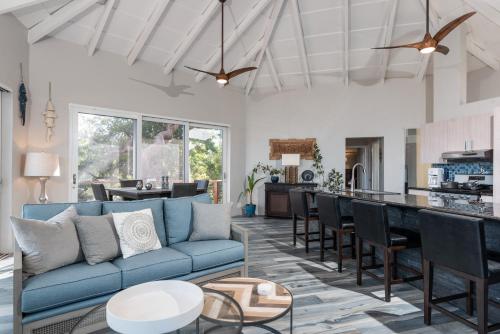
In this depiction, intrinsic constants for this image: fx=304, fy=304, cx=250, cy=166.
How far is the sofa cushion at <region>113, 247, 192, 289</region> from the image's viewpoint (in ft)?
8.18

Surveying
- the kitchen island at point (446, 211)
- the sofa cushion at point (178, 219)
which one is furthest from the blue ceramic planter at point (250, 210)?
the sofa cushion at point (178, 219)

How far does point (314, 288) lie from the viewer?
10.7 feet

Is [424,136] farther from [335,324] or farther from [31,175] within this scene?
[31,175]

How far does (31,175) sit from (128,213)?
2.46 m

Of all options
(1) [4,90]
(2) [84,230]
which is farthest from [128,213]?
(1) [4,90]

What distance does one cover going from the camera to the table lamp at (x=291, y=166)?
7.48 metres

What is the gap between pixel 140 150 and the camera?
6156 mm

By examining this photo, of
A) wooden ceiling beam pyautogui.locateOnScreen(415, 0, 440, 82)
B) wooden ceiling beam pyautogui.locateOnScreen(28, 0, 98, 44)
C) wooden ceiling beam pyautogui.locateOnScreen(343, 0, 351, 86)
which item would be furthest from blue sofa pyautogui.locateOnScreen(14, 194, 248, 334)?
wooden ceiling beam pyautogui.locateOnScreen(415, 0, 440, 82)

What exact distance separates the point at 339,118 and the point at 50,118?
624 centimetres

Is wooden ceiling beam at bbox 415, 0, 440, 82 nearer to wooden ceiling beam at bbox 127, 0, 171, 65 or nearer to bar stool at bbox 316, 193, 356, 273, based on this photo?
bar stool at bbox 316, 193, 356, 273

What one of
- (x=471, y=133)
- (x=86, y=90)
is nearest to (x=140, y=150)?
(x=86, y=90)

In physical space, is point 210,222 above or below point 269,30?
below

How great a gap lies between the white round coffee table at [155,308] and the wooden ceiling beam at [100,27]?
4542mm

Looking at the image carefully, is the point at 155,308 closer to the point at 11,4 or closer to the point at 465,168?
the point at 11,4
